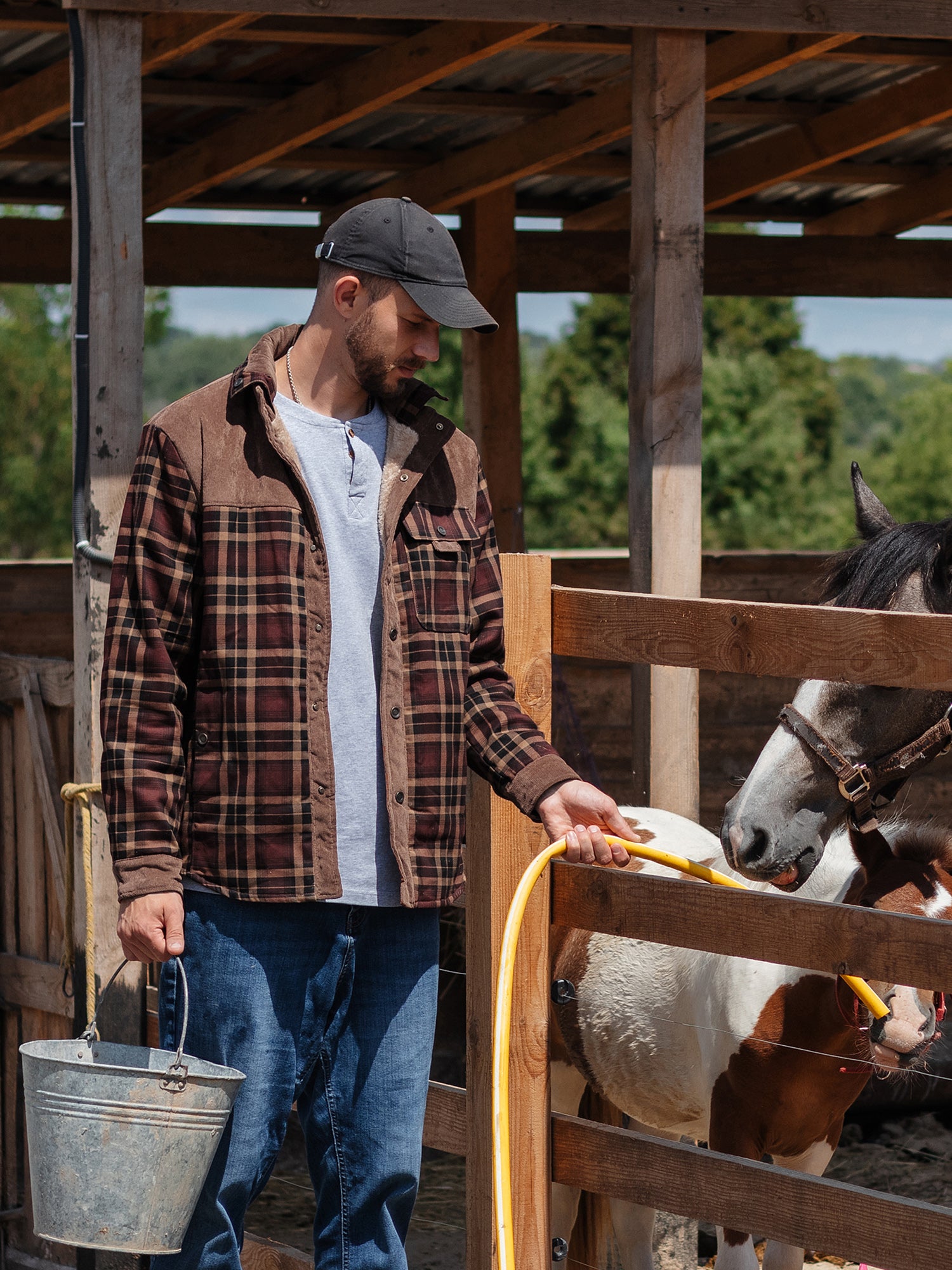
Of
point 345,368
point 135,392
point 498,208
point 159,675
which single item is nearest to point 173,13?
point 135,392

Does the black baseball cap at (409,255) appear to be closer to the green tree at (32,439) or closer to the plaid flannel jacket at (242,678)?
the plaid flannel jacket at (242,678)

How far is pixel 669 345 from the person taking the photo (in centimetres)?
390

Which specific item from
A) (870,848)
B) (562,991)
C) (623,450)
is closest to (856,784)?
(870,848)

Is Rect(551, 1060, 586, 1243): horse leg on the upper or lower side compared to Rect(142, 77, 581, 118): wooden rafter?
lower

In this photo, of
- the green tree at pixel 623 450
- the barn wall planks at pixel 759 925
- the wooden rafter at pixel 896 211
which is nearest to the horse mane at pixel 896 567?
the barn wall planks at pixel 759 925

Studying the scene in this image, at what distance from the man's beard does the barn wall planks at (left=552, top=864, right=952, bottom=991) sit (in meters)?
0.85

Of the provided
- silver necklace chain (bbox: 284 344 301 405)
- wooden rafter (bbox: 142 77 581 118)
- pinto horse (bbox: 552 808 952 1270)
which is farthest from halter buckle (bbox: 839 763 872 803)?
wooden rafter (bbox: 142 77 581 118)

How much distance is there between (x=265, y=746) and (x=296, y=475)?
379 mm

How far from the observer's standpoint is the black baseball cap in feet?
6.95

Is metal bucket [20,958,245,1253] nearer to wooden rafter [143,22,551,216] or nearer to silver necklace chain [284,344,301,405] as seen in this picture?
silver necklace chain [284,344,301,405]

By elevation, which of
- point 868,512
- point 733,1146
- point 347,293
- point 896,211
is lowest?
point 733,1146

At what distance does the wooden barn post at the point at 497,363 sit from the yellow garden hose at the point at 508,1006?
4.99m

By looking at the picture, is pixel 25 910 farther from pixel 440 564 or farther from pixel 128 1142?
pixel 440 564

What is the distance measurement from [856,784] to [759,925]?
2.07 ft
